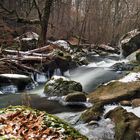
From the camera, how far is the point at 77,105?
1063cm

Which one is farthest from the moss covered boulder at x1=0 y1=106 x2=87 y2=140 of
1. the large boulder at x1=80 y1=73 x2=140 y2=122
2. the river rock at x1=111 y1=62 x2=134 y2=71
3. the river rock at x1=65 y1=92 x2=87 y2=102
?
the river rock at x1=111 y1=62 x2=134 y2=71

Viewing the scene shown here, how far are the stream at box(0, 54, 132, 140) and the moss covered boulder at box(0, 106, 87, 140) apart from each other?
4094 mm

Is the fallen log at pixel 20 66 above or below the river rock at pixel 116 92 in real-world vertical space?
above

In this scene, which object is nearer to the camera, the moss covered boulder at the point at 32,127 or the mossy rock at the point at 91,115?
the moss covered boulder at the point at 32,127

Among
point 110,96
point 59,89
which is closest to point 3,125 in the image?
point 110,96

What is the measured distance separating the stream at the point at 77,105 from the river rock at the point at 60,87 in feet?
1.06

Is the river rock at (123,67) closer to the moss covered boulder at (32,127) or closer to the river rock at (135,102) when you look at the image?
the river rock at (135,102)

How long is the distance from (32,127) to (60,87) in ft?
29.3

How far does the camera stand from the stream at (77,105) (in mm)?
7980

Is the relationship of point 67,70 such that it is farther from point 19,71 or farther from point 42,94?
point 42,94

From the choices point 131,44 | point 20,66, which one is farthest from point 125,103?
point 131,44

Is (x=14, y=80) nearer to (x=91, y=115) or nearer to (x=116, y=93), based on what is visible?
(x=116, y=93)

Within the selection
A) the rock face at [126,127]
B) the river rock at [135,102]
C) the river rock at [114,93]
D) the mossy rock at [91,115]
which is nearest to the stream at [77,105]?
the mossy rock at [91,115]

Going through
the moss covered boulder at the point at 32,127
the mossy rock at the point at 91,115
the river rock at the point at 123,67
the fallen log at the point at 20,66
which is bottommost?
the river rock at the point at 123,67
